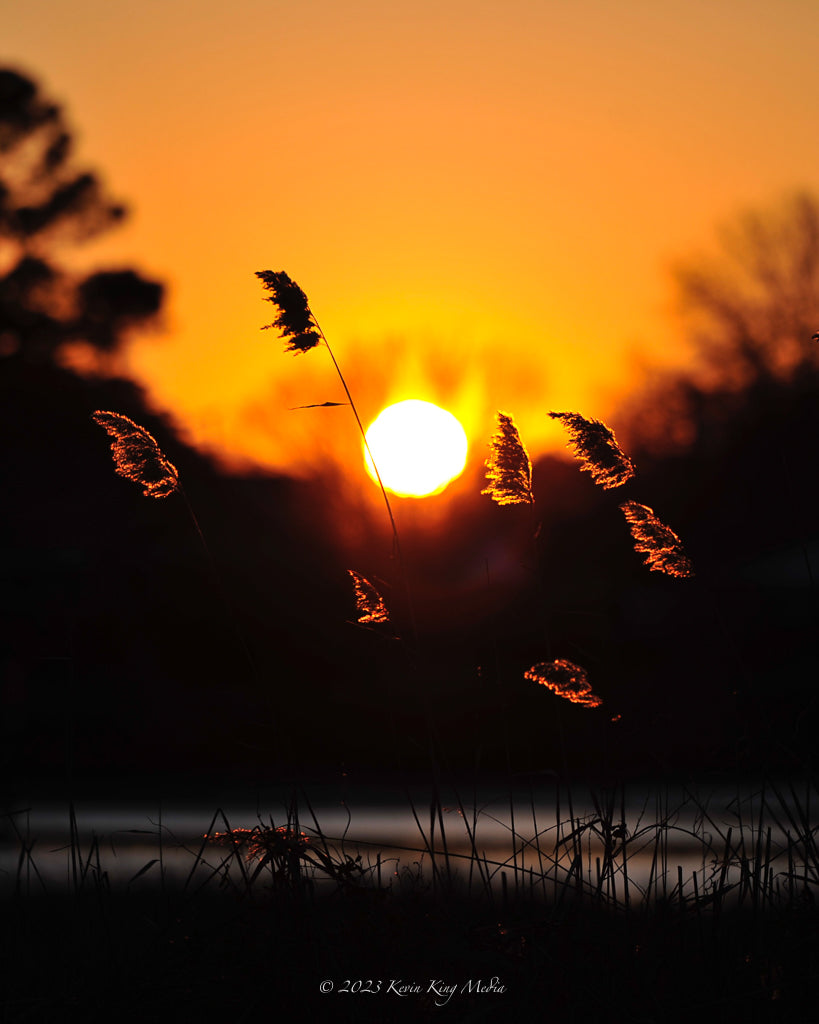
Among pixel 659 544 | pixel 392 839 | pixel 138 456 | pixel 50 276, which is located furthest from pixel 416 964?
pixel 50 276

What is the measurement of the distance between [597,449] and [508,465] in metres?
0.27

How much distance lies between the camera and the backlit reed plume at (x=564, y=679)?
2.46 m

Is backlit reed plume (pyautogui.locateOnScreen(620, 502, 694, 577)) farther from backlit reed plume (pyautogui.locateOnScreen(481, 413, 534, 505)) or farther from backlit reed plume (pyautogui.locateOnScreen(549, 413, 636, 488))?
backlit reed plume (pyautogui.locateOnScreen(481, 413, 534, 505))

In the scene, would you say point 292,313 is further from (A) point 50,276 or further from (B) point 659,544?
(A) point 50,276

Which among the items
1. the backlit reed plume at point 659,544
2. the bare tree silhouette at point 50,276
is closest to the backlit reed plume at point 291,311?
the backlit reed plume at point 659,544

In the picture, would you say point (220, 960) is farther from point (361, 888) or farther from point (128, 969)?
point (361, 888)

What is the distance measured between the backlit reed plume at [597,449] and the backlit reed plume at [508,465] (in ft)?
0.53

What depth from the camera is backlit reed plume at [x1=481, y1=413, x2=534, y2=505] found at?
3.07 m

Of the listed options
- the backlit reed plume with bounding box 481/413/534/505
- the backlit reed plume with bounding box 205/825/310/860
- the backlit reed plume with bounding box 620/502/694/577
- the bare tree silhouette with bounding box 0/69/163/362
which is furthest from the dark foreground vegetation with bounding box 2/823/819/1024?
the bare tree silhouette with bounding box 0/69/163/362

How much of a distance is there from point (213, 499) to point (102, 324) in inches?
129

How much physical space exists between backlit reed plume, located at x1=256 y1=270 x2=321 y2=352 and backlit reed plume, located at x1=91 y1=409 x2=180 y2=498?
51 centimetres

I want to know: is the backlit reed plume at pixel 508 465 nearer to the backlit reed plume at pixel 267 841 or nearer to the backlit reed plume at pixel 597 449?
the backlit reed plume at pixel 597 449

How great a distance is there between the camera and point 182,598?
471 inches

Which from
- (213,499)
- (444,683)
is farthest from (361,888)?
(213,499)
